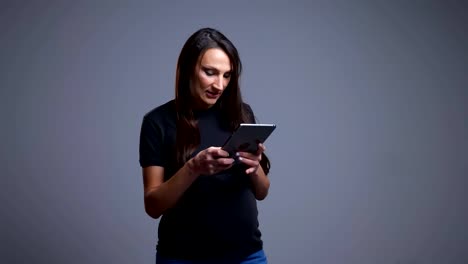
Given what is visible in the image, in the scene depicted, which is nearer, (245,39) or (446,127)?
(245,39)

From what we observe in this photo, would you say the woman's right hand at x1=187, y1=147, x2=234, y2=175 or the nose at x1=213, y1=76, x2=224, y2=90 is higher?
the nose at x1=213, y1=76, x2=224, y2=90

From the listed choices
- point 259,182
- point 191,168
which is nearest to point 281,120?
point 259,182

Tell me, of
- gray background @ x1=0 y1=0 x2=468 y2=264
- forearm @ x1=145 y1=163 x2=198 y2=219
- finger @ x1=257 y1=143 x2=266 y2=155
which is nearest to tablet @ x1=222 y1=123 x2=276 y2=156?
finger @ x1=257 y1=143 x2=266 y2=155

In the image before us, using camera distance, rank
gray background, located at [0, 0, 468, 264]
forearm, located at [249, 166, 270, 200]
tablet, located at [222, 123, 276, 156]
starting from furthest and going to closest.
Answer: gray background, located at [0, 0, 468, 264] → forearm, located at [249, 166, 270, 200] → tablet, located at [222, 123, 276, 156]

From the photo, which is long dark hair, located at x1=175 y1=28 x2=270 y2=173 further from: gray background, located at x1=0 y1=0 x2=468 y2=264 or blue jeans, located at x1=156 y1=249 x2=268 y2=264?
gray background, located at x1=0 y1=0 x2=468 y2=264

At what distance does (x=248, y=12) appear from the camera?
256cm

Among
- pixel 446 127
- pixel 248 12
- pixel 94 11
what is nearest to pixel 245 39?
pixel 248 12

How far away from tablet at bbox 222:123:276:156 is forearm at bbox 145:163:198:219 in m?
0.11

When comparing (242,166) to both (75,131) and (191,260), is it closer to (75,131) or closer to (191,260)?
(191,260)

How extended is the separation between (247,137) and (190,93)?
0.26 meters

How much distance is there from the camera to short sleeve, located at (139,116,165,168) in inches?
53.6

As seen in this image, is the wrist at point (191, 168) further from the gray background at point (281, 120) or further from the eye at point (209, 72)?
the gray background at point (281, 120)

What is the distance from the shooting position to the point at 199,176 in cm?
138

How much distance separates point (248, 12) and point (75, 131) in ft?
3.17
